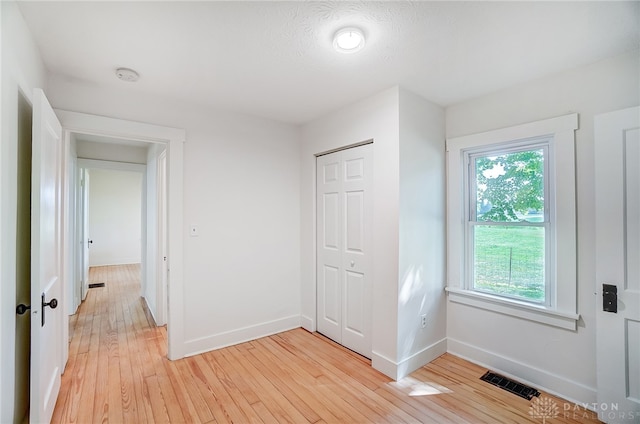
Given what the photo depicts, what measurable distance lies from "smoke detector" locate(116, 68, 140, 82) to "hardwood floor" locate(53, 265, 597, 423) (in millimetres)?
2411

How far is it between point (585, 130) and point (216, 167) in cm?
312

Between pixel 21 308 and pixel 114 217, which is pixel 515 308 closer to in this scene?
pixel 21 308

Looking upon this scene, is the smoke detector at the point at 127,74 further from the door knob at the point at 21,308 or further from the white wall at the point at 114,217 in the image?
the white wall at the point at 114,217

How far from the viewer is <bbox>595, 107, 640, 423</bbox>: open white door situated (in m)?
1.84

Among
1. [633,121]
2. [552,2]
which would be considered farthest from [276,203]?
[633,121]

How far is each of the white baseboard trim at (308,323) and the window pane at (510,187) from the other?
6.95ft

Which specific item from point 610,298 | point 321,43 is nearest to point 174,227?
point 321,43

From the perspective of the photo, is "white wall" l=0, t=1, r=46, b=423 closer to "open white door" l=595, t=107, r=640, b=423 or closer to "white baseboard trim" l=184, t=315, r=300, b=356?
"white baseboard trim" l=184, t=315, r=300, b=356

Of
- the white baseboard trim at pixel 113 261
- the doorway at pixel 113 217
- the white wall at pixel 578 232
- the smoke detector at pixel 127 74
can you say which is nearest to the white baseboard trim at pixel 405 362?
the white wall at pixel 578 232

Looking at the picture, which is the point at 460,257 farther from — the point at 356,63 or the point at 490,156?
the point at 356,63

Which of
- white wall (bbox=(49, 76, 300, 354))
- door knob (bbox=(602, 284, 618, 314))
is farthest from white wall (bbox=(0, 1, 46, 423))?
door knob (bbox=(602, 284, 618, 314))

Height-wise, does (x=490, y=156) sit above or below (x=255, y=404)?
above

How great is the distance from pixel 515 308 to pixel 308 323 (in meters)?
2.11

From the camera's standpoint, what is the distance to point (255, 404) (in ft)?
6.84
